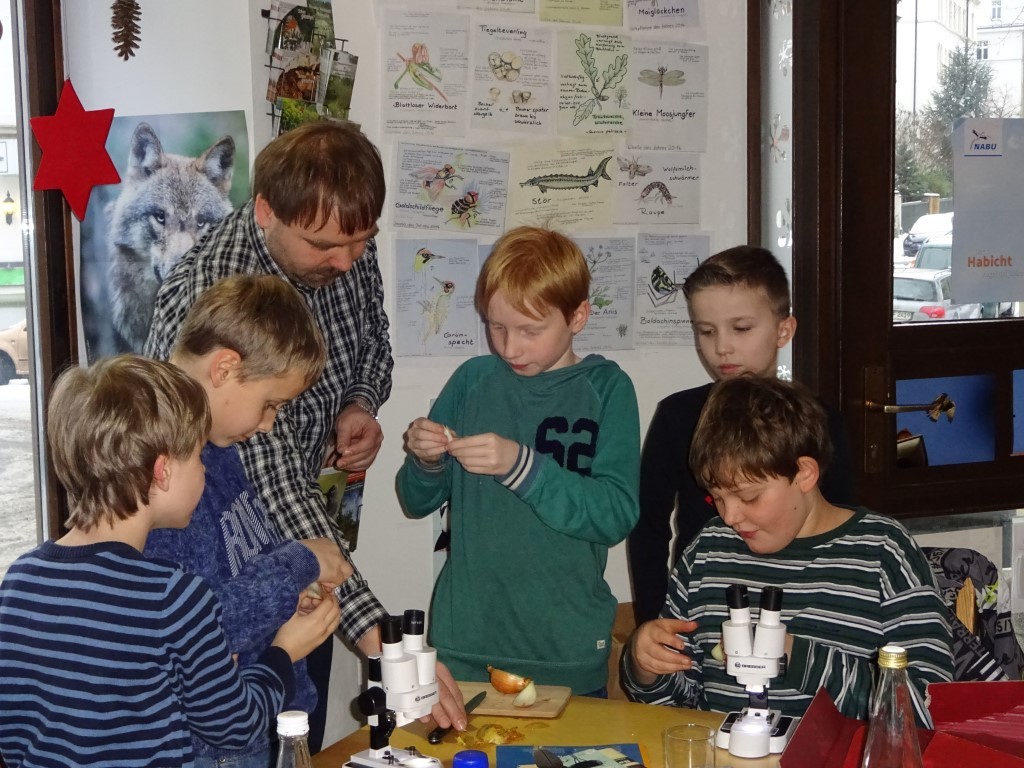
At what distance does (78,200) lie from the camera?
2691 mm

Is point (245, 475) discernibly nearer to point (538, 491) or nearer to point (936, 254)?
point (538, 491)

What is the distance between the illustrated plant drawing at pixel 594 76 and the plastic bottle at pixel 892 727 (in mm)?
2165

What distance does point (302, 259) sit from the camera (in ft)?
7.01

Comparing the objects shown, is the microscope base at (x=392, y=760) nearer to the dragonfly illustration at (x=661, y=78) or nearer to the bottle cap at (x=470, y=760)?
the bottle cap at (x=470, y=760)

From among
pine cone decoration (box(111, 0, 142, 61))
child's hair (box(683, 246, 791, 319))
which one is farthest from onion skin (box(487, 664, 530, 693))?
pine cone decoration (box(111, 0, 142, 61))

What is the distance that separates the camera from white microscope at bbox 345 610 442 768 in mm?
1515

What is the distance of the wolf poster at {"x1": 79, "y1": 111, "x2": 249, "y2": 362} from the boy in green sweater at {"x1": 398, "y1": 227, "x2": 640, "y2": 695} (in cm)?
92

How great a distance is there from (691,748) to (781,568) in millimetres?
541

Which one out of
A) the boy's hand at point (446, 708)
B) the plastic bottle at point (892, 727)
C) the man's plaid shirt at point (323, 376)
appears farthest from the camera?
the man's plaid shirt at point (323, 376)

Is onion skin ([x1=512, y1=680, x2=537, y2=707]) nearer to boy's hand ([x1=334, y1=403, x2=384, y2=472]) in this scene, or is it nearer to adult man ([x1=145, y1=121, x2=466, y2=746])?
adult man ([x1=145, y1=121, x2=466, y2=746])

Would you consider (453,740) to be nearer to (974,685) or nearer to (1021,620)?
(974,685)

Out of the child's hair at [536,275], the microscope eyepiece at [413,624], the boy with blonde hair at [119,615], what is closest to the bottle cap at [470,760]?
the microscope eyepiece at [413,624]

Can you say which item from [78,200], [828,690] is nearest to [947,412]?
[828,690]

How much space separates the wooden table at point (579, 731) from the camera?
5.40ft
